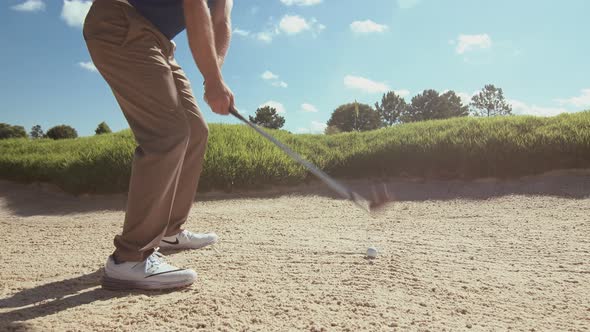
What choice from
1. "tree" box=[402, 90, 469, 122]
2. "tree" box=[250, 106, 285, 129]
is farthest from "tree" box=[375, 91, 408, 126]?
"tree" box=[250, 106, 285, 129]

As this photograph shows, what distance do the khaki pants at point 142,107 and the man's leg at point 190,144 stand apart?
0.49 metres

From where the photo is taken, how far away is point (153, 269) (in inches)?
105

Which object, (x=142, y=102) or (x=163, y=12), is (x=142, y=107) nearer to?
(x=142, y=102)

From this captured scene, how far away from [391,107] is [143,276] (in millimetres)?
36893

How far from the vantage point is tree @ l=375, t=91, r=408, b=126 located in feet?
122

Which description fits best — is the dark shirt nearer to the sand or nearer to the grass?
the sand

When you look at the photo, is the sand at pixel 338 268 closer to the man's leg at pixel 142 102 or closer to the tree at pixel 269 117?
the man's leg at pixel 142 102

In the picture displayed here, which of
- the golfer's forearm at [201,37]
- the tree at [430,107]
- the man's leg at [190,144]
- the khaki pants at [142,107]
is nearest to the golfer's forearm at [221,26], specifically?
the man's leg at [190,144]

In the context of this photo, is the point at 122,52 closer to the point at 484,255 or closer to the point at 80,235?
the point at 80,235

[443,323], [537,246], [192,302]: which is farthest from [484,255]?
[192,302]

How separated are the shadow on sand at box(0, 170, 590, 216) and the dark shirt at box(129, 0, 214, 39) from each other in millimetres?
3683

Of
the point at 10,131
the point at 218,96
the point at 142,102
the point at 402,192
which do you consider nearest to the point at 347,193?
the point at 218,96

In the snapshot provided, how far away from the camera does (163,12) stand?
260 centimetres

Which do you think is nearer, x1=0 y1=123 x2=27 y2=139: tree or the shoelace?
the shoelace
